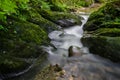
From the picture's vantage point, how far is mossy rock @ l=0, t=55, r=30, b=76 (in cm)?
519

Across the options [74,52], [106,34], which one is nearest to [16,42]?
[74,52]

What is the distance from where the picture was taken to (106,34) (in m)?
7.13

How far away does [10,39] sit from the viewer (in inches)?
236

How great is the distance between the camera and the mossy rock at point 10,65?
17.0ft

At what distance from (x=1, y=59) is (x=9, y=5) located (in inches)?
57.8

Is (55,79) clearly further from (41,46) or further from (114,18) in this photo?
(114,18)

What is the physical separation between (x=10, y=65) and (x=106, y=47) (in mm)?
2852

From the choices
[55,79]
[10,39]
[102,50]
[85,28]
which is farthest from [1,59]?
[85,28]

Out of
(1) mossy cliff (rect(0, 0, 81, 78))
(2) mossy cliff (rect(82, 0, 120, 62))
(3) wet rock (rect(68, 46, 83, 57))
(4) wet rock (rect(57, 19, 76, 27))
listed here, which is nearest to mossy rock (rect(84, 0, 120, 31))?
(2) mossy cliff (rect(82, 0, 120, 62))

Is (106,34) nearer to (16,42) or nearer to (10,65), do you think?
(16,42)

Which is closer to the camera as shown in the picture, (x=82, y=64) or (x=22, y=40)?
(x=82, y=64)

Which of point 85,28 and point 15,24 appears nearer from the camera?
point 15,24

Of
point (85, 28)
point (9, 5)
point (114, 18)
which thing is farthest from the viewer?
point (85, 28)

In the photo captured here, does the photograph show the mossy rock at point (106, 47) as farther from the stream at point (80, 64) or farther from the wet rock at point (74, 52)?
the wet rock at point (74, 52)
